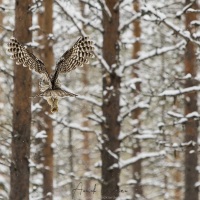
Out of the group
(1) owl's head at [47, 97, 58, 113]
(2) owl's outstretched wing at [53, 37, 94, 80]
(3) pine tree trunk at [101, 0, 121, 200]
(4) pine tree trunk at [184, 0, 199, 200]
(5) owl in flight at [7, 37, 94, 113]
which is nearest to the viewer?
(1) owl's head at [47, 97, 58, 113]

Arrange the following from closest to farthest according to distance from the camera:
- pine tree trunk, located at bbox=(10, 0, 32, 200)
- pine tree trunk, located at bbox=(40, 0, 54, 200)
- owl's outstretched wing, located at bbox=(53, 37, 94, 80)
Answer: owl's outstretched wing, located at bbox=(53, 37, 94, 80) < pine tree trunk, located at bbox=(10, 0, 32, 200) < pine tree trunk, located at bbox=(40, 0, 54, 200)

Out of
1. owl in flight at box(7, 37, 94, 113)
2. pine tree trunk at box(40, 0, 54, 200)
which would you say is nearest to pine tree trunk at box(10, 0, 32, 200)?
owl in flight at box(7, 37, 94, 113)

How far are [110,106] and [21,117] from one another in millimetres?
2575

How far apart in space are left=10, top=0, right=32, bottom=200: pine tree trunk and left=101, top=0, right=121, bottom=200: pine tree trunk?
2.25 metres

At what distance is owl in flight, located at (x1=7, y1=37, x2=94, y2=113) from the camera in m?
4.51

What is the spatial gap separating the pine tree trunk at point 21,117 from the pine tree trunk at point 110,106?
225 centimetres

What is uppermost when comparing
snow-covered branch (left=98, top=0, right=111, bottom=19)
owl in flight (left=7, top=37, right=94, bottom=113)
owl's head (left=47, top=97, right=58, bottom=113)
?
snow-covered branch (left=98, top=0, right=111, bottom=19)

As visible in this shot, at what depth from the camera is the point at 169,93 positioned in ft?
31.2

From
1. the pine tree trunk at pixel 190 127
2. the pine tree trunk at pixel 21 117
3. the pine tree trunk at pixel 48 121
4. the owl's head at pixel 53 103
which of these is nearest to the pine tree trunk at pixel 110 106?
the pine tree trunk at pixel 21 117

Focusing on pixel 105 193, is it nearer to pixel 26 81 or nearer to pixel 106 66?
pixel 106 66

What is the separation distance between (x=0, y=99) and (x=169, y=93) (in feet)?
41.3

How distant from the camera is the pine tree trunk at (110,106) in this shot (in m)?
10.2

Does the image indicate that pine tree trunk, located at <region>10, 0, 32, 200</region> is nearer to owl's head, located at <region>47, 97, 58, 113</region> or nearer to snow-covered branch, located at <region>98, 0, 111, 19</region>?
snow-covered branch, located at <region>98, 0, 111, 19</region>

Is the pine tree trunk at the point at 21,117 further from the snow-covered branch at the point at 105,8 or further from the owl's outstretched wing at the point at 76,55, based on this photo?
the owl's outstretched wing at the point at 76,55
